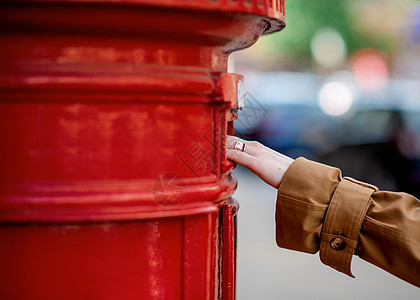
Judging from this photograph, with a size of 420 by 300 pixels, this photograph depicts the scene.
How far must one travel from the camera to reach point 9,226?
1097 millimetres

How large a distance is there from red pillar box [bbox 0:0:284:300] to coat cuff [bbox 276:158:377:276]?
30 cm

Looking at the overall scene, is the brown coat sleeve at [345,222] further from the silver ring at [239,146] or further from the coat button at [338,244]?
the silver ring at [239,146]

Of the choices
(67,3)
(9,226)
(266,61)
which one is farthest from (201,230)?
(266,61)

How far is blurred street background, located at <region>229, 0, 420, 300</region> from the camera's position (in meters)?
5.22

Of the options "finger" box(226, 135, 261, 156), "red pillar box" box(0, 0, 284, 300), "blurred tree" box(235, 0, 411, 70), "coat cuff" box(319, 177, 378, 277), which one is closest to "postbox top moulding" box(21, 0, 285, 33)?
"red pillar box" box(0, 0, 284, 300)

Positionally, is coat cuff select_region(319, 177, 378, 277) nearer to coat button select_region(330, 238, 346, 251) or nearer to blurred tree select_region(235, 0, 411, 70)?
coat button select_region(330, 238, 346, 251)

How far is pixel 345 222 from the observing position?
4.67 feet

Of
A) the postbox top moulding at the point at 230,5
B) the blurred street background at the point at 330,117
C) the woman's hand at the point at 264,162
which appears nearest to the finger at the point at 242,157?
the woman's hand at the point at 264,162

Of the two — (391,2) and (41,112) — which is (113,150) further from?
(391,2)

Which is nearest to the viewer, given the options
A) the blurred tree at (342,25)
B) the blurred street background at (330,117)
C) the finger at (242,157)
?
the finger at (242,157)

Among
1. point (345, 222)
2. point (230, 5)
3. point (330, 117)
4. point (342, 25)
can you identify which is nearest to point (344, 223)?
point (345, 222)

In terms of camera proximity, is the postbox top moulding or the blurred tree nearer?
the postbox top moulding

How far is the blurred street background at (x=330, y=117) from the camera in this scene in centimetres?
522

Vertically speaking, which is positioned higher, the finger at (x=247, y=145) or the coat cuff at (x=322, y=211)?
the finger at (x=247, y=145)
